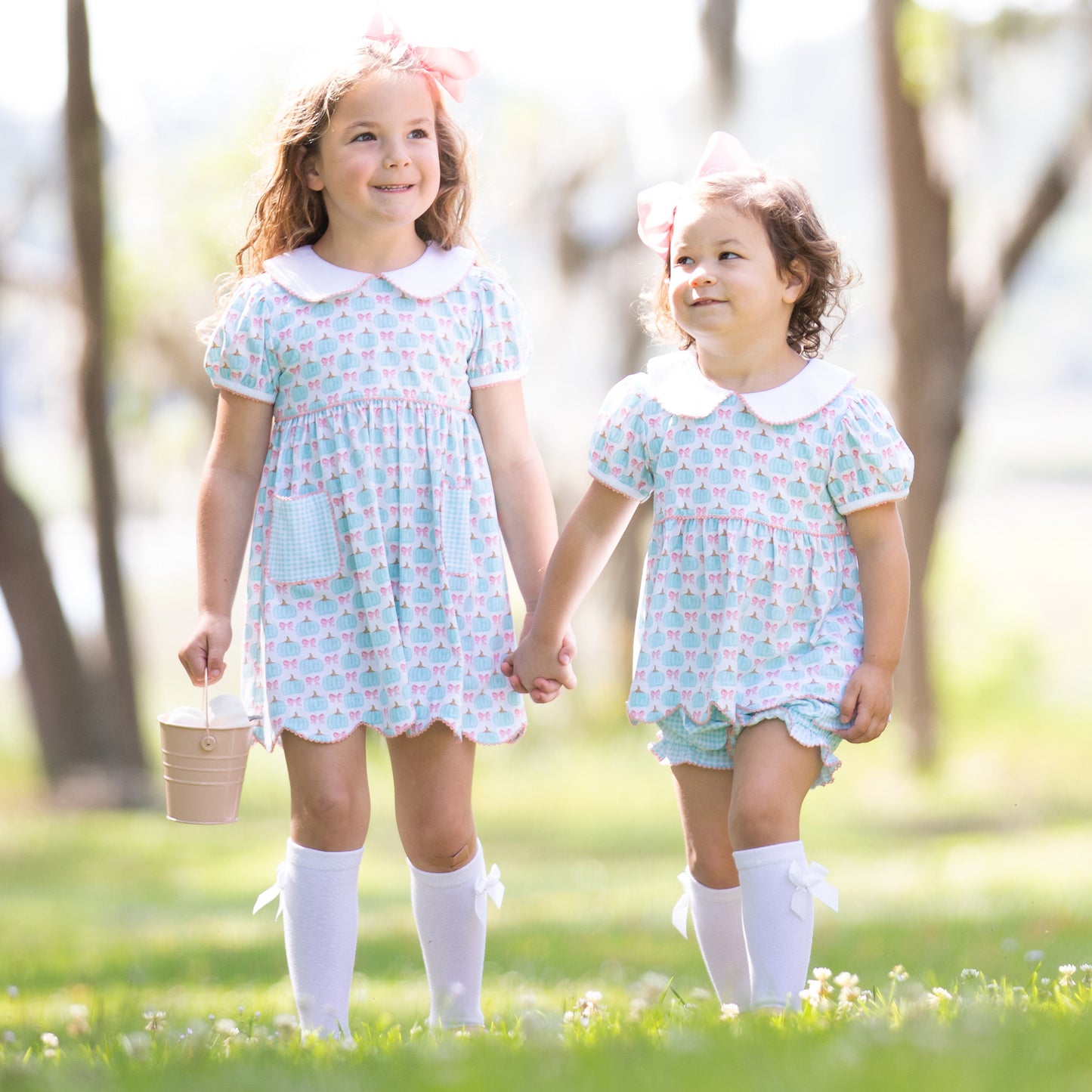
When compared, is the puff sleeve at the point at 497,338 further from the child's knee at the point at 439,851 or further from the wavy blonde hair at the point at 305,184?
the child's knee at the point at 439,851

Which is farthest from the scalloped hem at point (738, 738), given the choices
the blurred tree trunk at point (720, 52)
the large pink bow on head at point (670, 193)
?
the blurred tree trunk at point (720, 52)

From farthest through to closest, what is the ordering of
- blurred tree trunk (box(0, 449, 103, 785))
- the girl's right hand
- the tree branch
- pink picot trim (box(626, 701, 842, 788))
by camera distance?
1. blurred tree trunk (box(0, 449, 103, 785))
2. the tree branch
3. the girl's right hand
4. pink picot trim (box(626, 701, 842, 788))

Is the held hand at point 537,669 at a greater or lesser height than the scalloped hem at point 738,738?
greater

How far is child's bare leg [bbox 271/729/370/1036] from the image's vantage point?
10.3 ft

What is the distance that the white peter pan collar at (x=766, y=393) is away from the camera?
3.19m

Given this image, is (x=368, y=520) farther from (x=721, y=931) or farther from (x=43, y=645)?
(x=43, y=645)

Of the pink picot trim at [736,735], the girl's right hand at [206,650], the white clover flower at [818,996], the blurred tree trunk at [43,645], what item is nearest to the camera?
the white clover flower at [818,996]

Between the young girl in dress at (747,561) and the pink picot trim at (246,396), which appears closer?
the young girl in dress at (747,561)

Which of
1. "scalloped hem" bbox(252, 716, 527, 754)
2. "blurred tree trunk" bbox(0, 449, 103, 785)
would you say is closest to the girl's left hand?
"scalloped hem" bbox(252, 716, 527, 754)

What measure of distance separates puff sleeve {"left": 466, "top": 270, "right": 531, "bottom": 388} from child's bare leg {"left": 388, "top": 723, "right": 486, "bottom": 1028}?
0.76m

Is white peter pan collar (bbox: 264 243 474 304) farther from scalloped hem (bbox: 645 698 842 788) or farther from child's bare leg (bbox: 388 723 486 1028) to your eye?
scalloped hem (bbox: 645 698 842 788)

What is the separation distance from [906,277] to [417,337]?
8554 mm

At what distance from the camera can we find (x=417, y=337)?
329 centimetres

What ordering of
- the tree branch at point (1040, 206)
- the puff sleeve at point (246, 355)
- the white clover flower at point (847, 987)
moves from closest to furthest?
the white clover flower at point (847, 987), the puff sleeve at point (246, 355), the tree branch at point (1040, 206)
